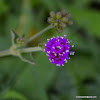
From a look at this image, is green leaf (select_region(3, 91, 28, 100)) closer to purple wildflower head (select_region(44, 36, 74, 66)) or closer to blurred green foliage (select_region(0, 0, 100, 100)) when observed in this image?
blurred green foliage (select_region(0, 0, 100, 100))

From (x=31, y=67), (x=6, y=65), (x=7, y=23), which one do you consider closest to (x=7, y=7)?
(x=7, y=23)

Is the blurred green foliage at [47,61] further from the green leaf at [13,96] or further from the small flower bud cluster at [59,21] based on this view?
the small flower bud cluster at [59,21]

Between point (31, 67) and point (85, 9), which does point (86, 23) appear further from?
point (31, 67)

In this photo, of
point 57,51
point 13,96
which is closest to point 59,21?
point 57,51

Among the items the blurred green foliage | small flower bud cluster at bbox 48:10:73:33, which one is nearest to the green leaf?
the blurred green foliage

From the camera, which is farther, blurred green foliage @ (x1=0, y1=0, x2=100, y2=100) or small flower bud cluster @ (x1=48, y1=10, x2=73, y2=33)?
blurred green foliage @ (x1=0, y1=0, x2=100, y2=100)

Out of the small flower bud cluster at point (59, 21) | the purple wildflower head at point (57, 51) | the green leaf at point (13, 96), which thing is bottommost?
the green leaf at point (13, 96)

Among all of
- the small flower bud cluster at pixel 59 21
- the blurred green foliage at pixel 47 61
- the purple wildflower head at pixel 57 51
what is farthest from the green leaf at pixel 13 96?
the small flower bud cluster at pixel 59 21

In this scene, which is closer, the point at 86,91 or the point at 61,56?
the point at 61,56

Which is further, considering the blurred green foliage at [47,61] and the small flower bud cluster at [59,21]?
the blurred green foliage at [47,61]
